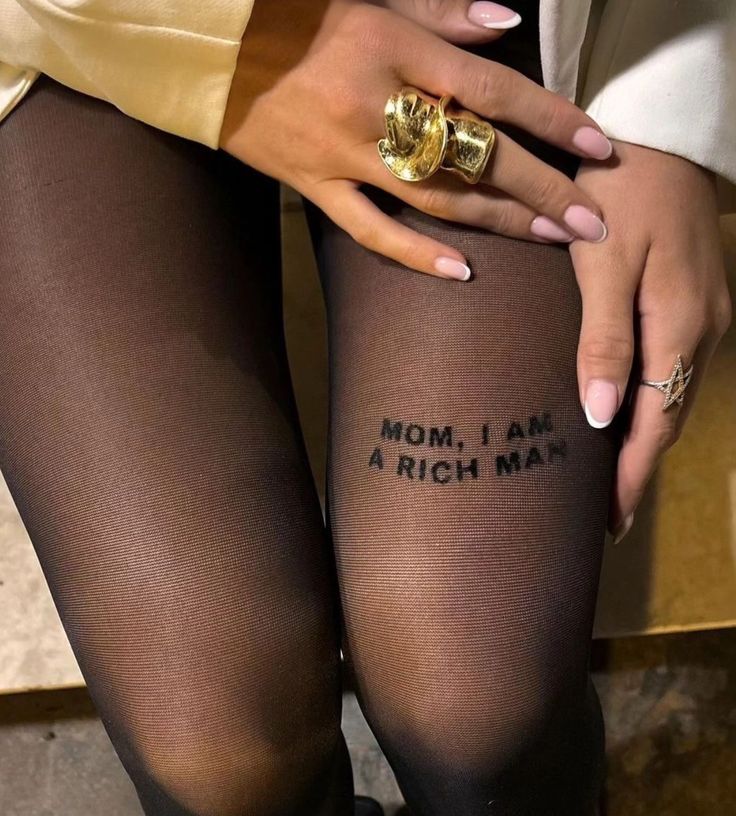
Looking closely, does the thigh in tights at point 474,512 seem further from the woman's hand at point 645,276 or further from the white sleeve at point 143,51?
the white sleeve at point 143,51

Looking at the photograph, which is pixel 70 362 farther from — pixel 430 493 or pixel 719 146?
pixel 719 146

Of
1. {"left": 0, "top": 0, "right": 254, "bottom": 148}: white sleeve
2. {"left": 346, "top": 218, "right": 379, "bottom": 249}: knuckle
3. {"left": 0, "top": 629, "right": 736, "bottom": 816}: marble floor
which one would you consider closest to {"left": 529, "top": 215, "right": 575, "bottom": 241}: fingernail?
{"left": 346, "top": 218, "right": 379, "bottom": 249}: knuckle

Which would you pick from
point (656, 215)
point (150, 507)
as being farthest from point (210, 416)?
point (656, 215)

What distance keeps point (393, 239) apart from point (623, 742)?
2.46ft

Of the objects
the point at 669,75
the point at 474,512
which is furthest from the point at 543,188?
the point at 474,512

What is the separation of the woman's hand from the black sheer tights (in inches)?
0.9

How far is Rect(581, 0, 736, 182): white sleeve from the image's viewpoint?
537 mm

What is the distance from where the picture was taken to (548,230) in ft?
1.85

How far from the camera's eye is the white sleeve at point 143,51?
0.50 meters

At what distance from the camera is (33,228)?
588 millimetres

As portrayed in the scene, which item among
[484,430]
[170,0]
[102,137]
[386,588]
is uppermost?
[170,0]

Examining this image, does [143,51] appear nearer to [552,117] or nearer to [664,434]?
[552,117]

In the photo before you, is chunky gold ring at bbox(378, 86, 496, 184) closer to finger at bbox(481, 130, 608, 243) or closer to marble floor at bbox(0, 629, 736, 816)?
finger at bbox(481, 130, 608, 243)

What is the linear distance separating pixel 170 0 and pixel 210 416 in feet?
0.84
